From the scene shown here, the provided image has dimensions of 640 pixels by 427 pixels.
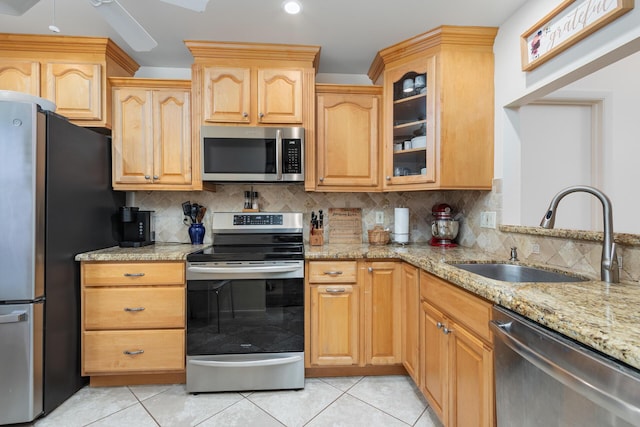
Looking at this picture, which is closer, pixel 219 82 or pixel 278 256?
pixel 278 256

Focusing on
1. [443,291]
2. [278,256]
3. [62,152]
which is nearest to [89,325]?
[62,152]

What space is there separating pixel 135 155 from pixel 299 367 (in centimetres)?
192

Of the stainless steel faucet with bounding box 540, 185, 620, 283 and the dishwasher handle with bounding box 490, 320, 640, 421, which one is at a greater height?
the stainless steel faucet with bounding box 540, 185, 620, 283

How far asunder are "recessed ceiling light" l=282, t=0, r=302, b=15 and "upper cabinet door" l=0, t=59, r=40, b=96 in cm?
181

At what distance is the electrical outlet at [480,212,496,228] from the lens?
1982mm

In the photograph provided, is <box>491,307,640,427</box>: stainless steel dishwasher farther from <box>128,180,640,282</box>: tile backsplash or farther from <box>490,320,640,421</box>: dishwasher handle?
<box>128,180,640,282</box>: tile backsplash

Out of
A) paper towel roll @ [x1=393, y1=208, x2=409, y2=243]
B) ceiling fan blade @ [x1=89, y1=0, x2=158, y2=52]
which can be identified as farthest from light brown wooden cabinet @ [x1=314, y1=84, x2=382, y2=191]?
ceiling fan blade @ [x1=89, y1=0, x2=158, y2=52]

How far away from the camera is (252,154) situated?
84.5 inches

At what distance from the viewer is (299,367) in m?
1.91

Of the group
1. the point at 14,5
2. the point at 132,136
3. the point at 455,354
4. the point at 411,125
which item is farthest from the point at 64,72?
the point at 455,354

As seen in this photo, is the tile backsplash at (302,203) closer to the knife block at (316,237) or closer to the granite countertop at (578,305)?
the knife block at (316,237)

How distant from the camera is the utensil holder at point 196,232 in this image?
7.87 feet

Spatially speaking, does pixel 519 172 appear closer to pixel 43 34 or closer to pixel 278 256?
pixel 278 256

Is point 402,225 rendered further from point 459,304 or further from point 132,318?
point 132,318
